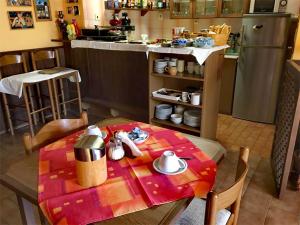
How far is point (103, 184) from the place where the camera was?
1.08 meters

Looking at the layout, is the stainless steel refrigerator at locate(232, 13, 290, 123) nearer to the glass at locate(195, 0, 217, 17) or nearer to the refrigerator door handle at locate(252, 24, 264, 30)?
the refrigerator door handle at locate(252, 24, 264, 30)

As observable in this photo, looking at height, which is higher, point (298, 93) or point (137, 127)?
point (298, 93)

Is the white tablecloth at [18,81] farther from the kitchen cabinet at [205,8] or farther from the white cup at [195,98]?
the kitchen cabinet at [205,8]

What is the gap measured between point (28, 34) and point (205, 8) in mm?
2583

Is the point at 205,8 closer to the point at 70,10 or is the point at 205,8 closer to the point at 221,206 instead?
the point at 70,10

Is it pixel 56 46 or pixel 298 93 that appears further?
pixel 56 46

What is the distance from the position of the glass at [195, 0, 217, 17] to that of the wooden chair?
321 centimetres

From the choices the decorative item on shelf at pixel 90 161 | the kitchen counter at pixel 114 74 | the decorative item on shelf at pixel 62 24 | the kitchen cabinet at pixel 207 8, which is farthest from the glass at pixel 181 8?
the decorative item on shelf at pixel 90 161

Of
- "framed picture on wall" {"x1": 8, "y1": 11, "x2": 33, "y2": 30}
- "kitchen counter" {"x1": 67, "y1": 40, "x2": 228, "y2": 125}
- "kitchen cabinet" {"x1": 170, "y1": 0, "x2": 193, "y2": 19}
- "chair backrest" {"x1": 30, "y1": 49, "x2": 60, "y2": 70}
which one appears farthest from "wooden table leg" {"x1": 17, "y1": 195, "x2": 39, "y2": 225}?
"kitchen cabinet" {"x1": 170, "y1": 0, "x2": 193, "y2": 19}

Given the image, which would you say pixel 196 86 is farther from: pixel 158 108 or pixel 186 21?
pixel 186 21

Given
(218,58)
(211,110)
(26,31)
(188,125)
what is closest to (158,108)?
(188,125)

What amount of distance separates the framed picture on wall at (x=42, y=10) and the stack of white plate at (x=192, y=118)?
236 cm

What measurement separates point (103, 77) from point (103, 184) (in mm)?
2697

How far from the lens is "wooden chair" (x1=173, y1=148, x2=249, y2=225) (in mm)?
951
